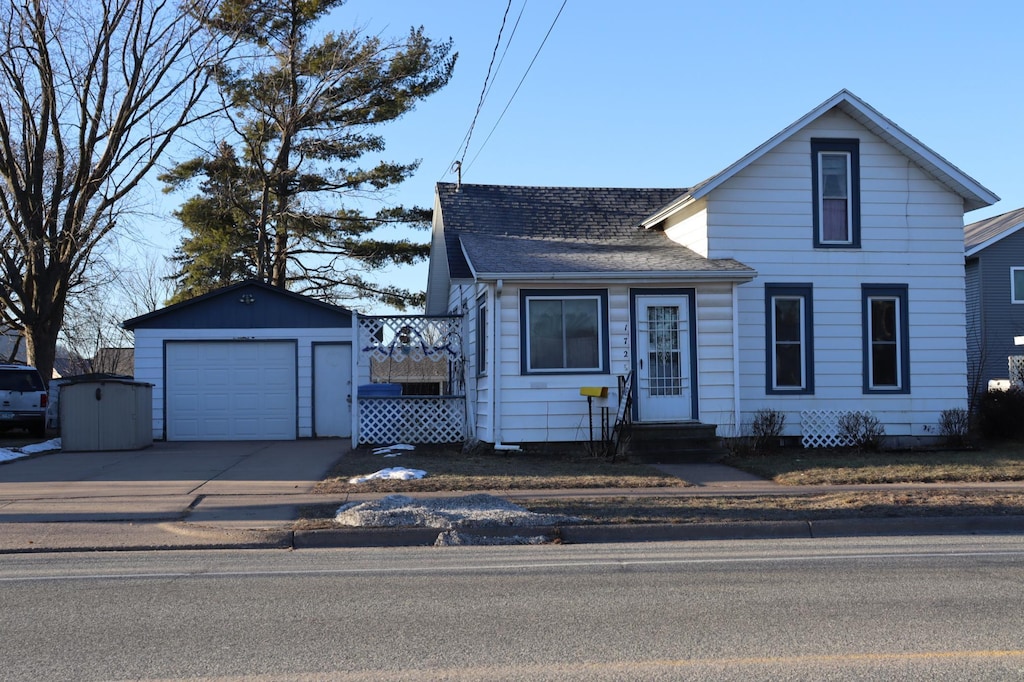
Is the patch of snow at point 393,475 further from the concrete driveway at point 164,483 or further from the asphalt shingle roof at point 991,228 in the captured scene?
the asphalt shingle roof at point 991,228

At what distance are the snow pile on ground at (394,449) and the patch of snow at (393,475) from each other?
281 centimetres

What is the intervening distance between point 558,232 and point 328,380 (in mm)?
6489

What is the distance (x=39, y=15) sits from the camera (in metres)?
25.4

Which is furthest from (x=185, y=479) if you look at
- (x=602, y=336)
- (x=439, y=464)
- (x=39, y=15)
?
(x=39, y=15)

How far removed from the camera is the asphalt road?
5.63m

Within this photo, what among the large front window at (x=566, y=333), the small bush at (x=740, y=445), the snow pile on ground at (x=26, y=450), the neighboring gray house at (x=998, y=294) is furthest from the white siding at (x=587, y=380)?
the neighboring gray house at (x=998, y=294)

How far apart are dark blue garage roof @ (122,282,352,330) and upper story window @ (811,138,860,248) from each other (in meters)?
10.5

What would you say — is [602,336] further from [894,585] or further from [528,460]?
[894,585]

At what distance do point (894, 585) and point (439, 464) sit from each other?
9.00 meters

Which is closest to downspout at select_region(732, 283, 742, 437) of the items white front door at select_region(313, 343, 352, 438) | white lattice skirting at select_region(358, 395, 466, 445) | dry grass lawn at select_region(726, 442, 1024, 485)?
dry grass lawn at select_region(726, 442, 1024, 485)

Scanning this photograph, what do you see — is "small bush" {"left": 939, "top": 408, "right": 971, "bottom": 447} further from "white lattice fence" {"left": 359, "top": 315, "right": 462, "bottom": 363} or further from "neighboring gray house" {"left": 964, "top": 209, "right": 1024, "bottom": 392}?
"neighboring gray house" {"left": 964, "top": 209, "right": 1024, "bottom": 392}

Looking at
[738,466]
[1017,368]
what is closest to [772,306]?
[738,466]

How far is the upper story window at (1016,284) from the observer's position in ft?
108

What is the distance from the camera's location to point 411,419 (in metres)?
19.2
